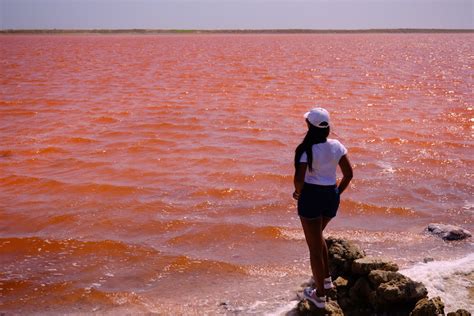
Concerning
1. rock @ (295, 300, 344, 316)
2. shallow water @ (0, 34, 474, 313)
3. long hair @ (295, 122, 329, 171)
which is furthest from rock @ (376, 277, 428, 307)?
long hair @ (295, 122, 329, 171)

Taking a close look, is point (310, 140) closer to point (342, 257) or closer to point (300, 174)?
point (300, 174)

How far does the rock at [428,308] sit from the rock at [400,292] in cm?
13

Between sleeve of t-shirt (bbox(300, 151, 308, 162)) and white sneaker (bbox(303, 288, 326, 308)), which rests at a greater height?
sleeve of t-shirt (bbox(300, 151, 308, 162))

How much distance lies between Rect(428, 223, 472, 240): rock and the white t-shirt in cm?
309

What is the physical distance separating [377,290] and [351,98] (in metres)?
14.0

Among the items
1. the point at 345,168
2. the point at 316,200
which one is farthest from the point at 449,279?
the point at 316,200

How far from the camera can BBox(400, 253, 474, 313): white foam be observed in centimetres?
491

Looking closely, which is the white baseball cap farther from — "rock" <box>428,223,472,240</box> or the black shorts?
"rock" <box>428,223,472,240</box>

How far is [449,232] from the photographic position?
673cm

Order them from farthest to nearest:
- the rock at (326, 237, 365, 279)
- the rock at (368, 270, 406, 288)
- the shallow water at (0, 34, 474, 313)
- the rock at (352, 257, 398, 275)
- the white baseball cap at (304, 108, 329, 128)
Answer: the shallow water at (0, 34, 474, 313), the rock at (326, 237, 365, 279), the rock at (352, 257, 398, 275), the rock at (368, 270, 406, 288), the white baseball cap at (304, 108, 329, 128)

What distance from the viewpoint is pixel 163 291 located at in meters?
5.57

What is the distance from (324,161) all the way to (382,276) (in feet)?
4.17

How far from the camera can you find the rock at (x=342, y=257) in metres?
5.14

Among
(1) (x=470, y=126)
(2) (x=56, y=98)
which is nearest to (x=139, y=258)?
(1) (x=470, y=126)
